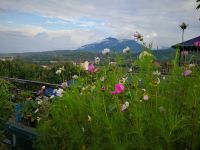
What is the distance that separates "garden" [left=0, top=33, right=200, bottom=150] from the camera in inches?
88.8

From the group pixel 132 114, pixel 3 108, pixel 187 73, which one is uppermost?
pixel 187 73

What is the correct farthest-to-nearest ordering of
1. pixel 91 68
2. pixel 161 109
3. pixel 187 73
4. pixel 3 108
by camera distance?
1. pixel 3 108
2. pixel 91 68
3. pixel 187 73
4. pixel 161 109

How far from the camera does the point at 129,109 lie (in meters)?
2.59

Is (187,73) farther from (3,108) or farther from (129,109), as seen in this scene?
(3,108)

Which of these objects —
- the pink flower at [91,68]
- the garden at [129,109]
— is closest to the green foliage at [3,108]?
the garden at [129,109]

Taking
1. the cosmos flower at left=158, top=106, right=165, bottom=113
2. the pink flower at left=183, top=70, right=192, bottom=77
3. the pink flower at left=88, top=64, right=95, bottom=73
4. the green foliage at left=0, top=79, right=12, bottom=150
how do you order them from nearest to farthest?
1. the cosmos flower at left=158, top=106, right=165, bottom=113
2. the pink flower at left=183, top=70, right=192, bottom=77
3. the pink flower at left=88, top=64, right=95, bottom=73
4. the green foliage at left=0, top=79, right=12, bottom=150

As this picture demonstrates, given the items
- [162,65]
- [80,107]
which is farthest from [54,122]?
[162,65]

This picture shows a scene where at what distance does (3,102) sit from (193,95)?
9.51 ft

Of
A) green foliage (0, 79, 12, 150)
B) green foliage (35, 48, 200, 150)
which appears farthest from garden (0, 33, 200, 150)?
green foliage (0, 79, 12, 150)

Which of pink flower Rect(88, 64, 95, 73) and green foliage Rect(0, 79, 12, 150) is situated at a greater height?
pink flower Rect(88, 64, 95, 73)

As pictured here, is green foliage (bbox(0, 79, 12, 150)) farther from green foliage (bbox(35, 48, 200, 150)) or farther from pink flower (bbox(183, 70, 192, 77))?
pink flower (bbox(183, 70, 192, 77))

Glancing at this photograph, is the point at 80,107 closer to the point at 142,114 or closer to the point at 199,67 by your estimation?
the point at 142,114

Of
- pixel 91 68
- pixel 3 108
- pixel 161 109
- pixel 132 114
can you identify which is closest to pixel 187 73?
pixel 161 109

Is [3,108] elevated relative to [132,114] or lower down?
lower down
